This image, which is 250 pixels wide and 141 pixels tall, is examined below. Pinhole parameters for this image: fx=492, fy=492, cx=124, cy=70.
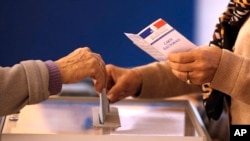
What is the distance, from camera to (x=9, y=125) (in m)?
1.14

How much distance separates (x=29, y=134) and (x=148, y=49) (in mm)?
309

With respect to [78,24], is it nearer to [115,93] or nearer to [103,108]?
[115,93]

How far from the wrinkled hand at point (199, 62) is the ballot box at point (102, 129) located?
135 millimetres

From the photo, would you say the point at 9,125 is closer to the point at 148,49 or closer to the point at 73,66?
the point at 73,66

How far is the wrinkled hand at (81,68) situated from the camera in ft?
3.61

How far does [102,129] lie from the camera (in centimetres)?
113

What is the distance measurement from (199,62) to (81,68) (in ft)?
0.88

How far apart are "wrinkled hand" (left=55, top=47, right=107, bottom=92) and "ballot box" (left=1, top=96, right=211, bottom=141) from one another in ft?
0.38

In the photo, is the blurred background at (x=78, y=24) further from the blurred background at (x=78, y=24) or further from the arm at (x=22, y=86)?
the arm at (x=22, y=86)

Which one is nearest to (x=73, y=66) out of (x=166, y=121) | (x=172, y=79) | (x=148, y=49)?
(x=148, y=49)

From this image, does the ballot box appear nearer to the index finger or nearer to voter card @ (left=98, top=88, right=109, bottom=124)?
voter card @ (left=98, top=88, right=109, bottom=124)

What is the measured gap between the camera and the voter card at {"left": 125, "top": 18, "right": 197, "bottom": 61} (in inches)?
40.3

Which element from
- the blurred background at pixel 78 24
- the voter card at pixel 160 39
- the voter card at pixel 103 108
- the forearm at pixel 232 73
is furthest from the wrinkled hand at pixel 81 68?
Result: the blurred background at pixel 78 24

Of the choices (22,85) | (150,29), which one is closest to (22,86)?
(22,85)
